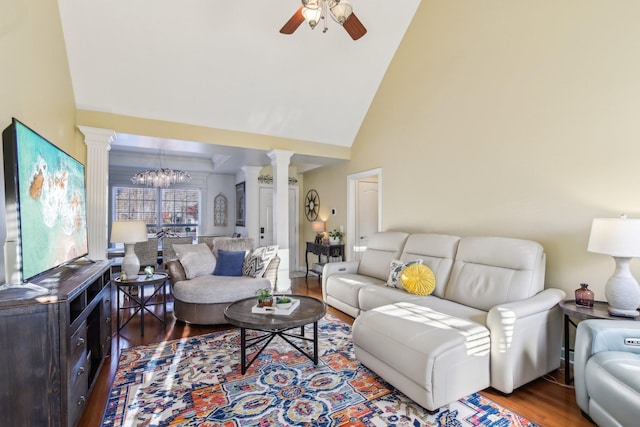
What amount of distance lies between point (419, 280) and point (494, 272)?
0.71 metres

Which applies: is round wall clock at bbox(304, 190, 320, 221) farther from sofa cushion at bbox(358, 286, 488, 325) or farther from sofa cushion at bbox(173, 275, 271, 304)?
sofa cushion at bbox(358, 286, 488, 325)

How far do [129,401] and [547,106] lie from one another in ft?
13.9

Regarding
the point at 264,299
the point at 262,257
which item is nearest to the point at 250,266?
the point at 262,257

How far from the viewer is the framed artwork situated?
24.0ft

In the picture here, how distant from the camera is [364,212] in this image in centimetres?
600

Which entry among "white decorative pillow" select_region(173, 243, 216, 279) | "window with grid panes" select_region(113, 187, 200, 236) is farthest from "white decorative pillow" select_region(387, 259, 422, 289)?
"window with grid panes" select_region(113, 187, 200, 236)

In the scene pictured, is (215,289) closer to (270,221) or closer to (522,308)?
(522,308)

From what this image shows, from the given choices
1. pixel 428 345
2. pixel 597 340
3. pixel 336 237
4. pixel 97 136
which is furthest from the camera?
pixel 336 237

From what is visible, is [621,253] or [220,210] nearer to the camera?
[621,253]

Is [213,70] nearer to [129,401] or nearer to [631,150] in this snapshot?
[129,401]

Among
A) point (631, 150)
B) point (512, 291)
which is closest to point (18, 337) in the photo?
point (512, 291)

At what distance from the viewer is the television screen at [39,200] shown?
1645mm

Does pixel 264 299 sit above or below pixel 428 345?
above

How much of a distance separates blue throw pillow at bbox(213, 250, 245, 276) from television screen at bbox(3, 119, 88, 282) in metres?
1.69
